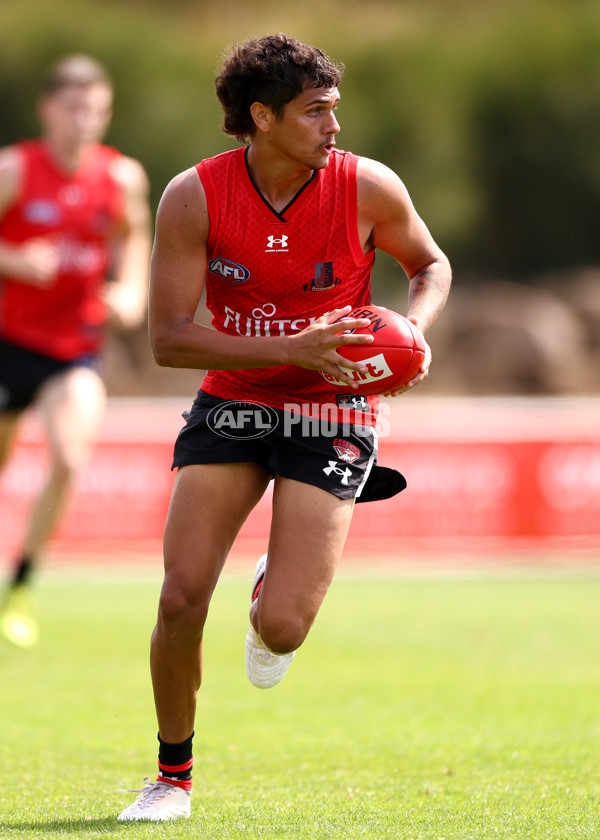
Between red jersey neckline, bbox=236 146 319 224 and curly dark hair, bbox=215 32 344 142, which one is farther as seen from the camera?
red jersey neckline, bbox=236 146 319 224

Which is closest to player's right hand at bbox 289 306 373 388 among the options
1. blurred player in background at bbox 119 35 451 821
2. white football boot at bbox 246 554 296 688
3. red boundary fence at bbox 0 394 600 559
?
blurred player in background at bbox 119 35 451 821

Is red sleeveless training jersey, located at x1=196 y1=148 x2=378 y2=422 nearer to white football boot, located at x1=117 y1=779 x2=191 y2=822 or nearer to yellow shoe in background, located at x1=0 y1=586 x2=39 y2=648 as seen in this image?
white football boot, located at x1=117 y1=779 x2=191 y2=822

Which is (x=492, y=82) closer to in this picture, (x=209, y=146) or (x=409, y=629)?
(x=209, y=146)

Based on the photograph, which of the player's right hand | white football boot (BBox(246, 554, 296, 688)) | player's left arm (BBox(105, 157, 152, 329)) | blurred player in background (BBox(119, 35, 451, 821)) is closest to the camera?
the player's right hand

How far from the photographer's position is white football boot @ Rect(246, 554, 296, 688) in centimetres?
457

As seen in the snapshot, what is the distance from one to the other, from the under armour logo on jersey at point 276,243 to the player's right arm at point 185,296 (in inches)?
8.5

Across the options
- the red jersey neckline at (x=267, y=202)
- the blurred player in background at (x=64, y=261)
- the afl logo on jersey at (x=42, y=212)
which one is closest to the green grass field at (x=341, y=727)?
the blurred player in background at (x=64, y=261)

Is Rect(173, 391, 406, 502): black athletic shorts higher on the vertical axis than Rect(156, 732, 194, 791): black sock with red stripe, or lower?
higher

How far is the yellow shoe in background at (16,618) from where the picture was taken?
7.45 meters

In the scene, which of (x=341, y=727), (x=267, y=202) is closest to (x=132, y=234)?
(x=341, y=727)

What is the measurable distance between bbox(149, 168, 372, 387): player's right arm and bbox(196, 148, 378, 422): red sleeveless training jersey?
0.07 meters

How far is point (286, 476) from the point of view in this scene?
4.37m

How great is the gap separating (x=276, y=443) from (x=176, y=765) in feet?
3.68

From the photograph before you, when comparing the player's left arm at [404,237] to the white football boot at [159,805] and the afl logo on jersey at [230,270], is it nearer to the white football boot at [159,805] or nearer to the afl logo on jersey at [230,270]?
the afl logo on jersey at [230,270]
